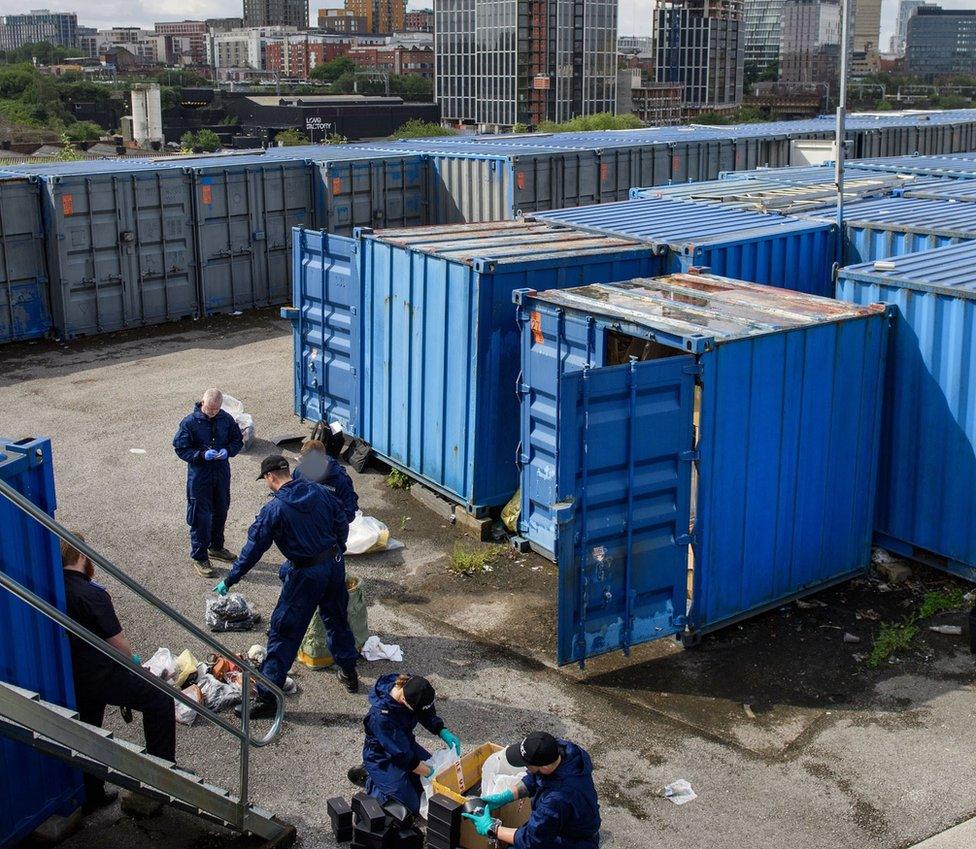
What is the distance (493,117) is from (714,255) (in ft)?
374

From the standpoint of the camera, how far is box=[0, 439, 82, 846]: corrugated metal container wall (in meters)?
6.05

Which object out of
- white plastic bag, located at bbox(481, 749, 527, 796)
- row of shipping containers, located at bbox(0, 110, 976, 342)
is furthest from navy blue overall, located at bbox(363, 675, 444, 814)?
row of shipping containers, located at bbox(0, 110, 976, 342)

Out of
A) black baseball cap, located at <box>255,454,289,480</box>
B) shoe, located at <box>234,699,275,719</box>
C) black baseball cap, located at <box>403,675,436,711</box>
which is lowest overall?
shoe, located at <box>234,699,275,719</box>

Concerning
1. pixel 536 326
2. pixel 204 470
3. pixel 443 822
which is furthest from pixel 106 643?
pixel 536 326

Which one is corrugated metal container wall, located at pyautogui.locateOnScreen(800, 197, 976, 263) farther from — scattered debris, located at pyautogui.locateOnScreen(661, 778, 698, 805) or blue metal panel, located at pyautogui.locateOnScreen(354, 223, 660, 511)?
scattered debris, located at pyautogui.locateOnScreen(661, 778, 698, 805)

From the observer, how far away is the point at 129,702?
6.77 meters

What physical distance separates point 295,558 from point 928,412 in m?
5.51

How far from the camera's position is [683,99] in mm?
157625

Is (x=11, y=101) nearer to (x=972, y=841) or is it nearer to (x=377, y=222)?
(x=377, y=222)

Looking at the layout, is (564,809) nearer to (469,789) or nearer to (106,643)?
(469,789)

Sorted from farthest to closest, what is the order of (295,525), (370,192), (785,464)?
(370,192) < (785,464) < (295,525)

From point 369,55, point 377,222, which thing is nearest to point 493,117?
point 369,55

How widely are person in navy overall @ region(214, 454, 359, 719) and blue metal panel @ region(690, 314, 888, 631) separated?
2.76m

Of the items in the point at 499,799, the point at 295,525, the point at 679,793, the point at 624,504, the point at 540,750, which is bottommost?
the point at 679,793
